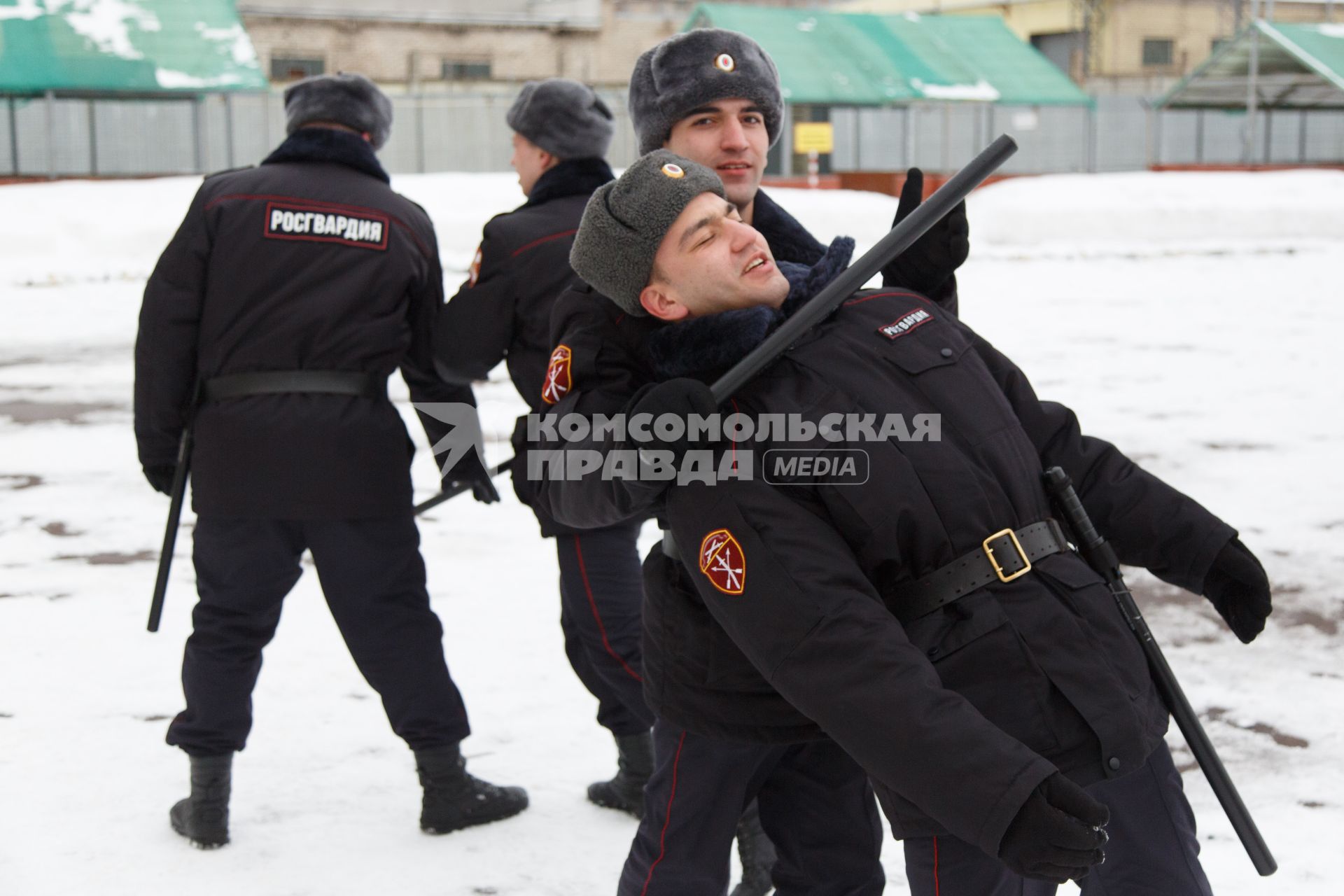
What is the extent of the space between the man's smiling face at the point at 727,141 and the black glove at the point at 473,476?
1.13 m

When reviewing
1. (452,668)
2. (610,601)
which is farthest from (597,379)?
(452,668)

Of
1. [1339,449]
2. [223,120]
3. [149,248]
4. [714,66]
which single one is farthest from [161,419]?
[223,120]

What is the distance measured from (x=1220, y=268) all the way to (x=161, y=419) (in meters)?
14.8

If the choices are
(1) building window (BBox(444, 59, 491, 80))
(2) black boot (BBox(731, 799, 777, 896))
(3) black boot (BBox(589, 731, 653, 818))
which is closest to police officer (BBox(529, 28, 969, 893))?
(2) black boot (BBox(731, 799, 777, 896))

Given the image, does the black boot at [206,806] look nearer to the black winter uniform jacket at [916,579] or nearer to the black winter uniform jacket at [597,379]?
the black winter uniform jacket at [597,379]

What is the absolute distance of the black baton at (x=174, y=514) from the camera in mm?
3174

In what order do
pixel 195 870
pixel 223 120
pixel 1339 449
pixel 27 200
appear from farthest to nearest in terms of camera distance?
pixel 223 120, pixel 27 200, pixel 1339 449, pixel 195 870

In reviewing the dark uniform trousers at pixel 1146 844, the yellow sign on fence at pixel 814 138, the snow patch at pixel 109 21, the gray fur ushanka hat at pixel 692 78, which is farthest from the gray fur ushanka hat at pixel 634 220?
the snow patch at pixel 109 21

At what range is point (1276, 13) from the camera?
3834 cm

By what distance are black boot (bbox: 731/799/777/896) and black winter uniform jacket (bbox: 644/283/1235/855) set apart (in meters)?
0.89

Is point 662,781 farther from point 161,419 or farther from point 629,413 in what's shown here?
point 161,419

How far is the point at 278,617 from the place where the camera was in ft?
10.2

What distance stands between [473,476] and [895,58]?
22.5 metres

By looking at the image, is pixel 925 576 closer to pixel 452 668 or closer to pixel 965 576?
pixel 965 576
